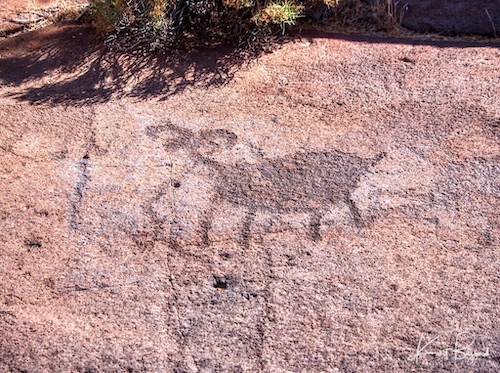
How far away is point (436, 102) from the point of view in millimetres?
4219

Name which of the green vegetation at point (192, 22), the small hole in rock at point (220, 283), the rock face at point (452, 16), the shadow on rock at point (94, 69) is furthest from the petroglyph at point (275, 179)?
the rock face at point (452, 16)

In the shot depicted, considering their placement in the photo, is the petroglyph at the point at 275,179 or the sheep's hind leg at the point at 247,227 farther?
the petroglyph at the point at 275,179

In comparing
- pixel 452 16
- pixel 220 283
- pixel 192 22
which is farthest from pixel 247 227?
pixel 452 16

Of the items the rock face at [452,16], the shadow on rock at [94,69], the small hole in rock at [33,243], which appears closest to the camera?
the small hole in rock at [33,243]

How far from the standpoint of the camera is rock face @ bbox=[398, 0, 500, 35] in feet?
16.4

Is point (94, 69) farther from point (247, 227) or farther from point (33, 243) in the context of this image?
point (247, 227)

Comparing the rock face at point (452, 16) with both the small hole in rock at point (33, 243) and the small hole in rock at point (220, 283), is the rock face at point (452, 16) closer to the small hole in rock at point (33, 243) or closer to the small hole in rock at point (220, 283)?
the small hole in rock at point (220, 283)

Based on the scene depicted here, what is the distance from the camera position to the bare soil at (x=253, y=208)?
113 inches

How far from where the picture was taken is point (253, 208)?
3510mm

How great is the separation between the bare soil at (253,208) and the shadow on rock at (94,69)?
0.02 m

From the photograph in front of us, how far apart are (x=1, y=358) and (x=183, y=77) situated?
7.42 feet

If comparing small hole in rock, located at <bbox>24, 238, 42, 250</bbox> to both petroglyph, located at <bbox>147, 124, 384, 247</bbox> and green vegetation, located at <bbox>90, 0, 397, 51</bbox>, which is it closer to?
petroglyph, located at <bbox>147, 124, 384, 247</bbox>

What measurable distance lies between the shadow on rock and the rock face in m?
1.23

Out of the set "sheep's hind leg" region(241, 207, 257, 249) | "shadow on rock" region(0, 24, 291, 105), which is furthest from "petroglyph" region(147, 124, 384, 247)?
"shadow on rock" region(0, 24, 291, 105)
